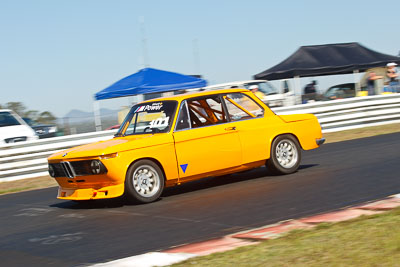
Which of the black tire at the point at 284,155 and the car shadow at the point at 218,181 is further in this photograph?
the black tire at the point at 284,155

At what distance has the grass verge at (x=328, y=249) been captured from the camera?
14.6 feet

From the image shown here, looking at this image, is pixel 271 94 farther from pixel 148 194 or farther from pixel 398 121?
pixel 148 194

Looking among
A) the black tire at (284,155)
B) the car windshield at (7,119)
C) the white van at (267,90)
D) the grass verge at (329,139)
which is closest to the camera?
the black tire at (284,155)

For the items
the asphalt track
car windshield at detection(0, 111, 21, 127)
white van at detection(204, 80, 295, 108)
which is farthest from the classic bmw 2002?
white van at detection(204, 80, 295, 108)

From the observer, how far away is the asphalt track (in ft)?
19.3

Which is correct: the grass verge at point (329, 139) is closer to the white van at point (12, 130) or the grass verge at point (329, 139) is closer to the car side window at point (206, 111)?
the car side window at point (206, 111)

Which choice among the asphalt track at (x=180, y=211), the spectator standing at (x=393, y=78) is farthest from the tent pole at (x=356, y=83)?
the asphalt track at (x=180, y=211)

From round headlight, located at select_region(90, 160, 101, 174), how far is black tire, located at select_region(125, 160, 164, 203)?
388mm

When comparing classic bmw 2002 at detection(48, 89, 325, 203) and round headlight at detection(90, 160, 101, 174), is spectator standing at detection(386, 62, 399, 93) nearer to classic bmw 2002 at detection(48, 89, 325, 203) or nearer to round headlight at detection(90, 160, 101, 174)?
classic bmw 2002 at detection(48, 89, 325, 203)

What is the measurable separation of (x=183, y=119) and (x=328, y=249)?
4.39 meters

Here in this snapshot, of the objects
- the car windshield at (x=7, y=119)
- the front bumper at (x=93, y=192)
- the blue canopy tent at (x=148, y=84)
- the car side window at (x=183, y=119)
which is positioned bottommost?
the front bumper at (x=93, y=192)

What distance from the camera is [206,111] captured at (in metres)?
9.20

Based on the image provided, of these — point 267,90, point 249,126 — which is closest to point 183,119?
point 249,126

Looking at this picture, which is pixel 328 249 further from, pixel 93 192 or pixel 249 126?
pixel 249 126
